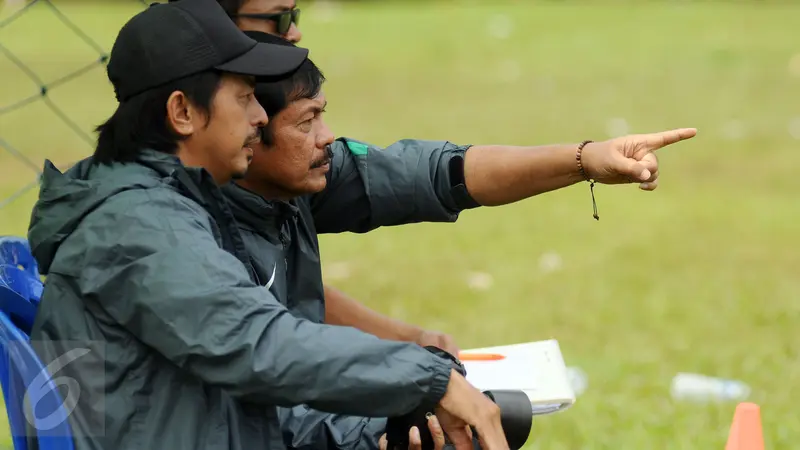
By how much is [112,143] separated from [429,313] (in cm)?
337

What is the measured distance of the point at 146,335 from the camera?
2219mm

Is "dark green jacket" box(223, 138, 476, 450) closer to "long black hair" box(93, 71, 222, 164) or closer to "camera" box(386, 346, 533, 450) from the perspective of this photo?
"camera" box(386, 346, 533, 450)

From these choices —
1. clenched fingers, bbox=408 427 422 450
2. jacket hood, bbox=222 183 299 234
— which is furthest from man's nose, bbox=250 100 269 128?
clenched fingers, bbox=408 427 422 450

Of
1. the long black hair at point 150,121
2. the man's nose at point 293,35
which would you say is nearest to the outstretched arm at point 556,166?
the man's nose at point 293,35

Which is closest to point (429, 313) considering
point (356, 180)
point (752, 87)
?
point (356, 180)

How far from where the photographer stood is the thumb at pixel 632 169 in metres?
2.74

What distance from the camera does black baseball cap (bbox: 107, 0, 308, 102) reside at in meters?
2.41

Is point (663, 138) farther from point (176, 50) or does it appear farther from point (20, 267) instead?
point (20, 267)

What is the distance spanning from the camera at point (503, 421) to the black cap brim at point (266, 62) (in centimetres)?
62

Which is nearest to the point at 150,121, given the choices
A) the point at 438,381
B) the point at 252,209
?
the point at 252,209

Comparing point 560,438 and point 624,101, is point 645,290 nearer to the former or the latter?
point 560,438

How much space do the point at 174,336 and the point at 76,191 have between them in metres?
0.37

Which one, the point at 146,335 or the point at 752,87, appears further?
the point at 752,87

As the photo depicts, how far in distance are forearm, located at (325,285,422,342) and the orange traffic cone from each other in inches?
33.3
